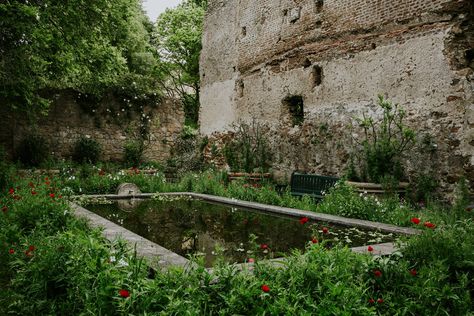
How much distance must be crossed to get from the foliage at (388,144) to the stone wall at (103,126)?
9763mm

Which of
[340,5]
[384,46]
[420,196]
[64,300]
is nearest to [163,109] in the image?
[340,5]

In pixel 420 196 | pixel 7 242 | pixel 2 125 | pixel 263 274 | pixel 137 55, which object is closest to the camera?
pixel 263 274

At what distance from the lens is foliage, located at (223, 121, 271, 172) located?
41.0 ft

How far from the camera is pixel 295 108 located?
12.3m

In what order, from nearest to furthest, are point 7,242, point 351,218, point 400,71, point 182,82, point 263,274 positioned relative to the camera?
point 263,274, point 7,242, point 351,218, point 400,71, point 182,82

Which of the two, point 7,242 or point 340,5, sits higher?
point 340,5

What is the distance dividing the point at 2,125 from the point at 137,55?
10157 mm

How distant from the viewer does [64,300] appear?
3.20 meters

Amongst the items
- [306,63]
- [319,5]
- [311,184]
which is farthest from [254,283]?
[319,5]

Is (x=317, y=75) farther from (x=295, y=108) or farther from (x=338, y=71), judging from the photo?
(x=295, y=108)

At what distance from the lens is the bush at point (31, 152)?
1331 centimetres

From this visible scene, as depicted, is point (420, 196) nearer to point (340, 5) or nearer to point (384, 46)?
point (384, 46)

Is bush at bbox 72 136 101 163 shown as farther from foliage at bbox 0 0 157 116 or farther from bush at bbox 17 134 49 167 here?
foliage at bbox 0 0 157 116

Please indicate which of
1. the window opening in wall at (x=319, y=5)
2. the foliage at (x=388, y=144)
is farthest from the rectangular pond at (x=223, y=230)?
the window opening in wall at (x=319, y=5)
